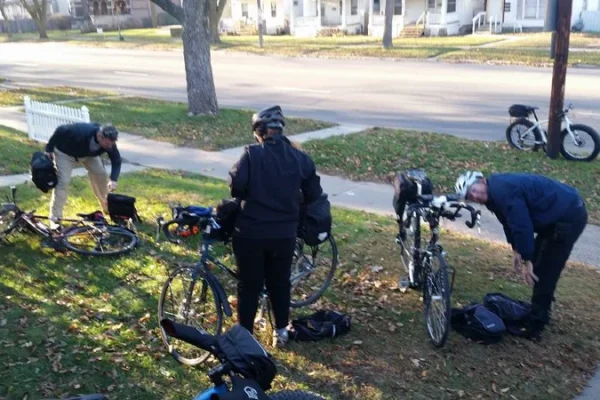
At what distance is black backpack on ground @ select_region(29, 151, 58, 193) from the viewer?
→ 25.9 ft

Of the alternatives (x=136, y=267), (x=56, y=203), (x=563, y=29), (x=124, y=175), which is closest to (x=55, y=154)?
(x=56, y=203)

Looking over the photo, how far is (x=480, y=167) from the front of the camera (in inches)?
463

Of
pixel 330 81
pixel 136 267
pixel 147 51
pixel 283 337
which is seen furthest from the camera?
pixel 147 51

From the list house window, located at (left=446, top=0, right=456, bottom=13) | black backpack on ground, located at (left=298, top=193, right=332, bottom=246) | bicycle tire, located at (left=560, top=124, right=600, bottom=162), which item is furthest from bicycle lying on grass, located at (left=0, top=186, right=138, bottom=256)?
house window, located at (left=446, top=0, right=456, bottom=13)

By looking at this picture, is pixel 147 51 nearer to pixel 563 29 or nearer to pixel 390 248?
pixel 563 29

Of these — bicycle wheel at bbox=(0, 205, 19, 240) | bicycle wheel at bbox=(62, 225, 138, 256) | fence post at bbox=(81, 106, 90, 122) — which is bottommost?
bicycle wheel at bbox=(62, 225, 138, 256)

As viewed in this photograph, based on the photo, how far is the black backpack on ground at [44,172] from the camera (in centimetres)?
791

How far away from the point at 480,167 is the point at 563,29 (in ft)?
8.21

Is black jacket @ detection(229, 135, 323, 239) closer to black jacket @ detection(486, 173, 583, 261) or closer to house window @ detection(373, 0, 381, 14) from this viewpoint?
black jacket @ detection(486, 173, 583, 261)

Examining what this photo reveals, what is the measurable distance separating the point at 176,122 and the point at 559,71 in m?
8.61

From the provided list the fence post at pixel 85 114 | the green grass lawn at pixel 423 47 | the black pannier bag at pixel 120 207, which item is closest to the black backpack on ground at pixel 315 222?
the black pannier bag at pixel 120 207

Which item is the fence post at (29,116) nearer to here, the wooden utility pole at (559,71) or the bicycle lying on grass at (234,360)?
the wooden utility pole at (559,71)

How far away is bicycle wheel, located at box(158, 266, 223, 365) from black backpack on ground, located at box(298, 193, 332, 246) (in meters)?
1.03

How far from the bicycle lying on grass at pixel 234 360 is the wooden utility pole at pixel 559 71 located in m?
9.69
